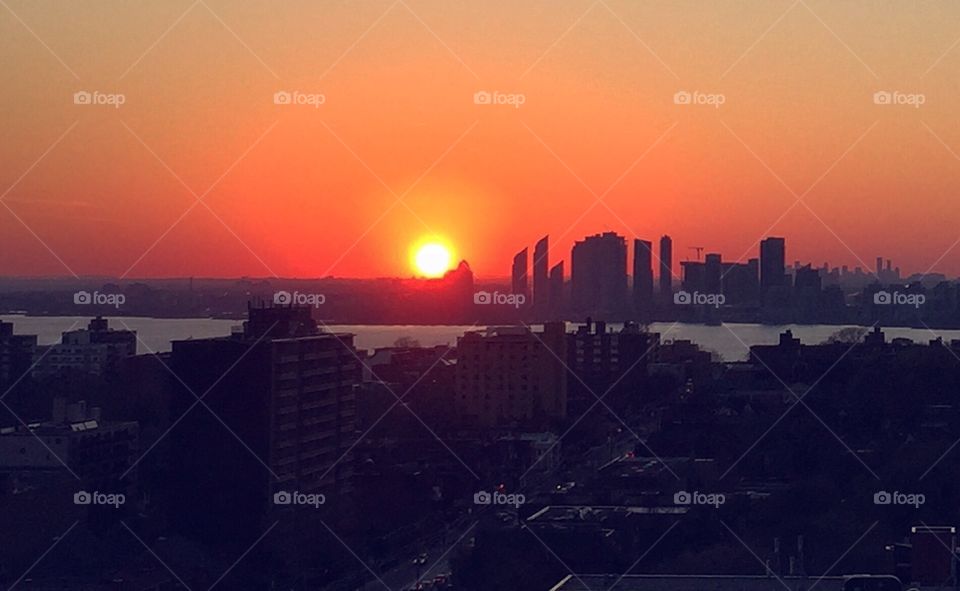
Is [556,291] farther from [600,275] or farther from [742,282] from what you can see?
[742,282]

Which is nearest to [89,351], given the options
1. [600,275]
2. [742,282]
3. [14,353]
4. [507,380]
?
[14,353]

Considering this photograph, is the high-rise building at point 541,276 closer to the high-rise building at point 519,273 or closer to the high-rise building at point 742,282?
the high-rise building at point 519,273

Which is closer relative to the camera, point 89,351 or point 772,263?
point 89,351

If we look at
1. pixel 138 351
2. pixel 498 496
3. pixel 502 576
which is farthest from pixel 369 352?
pixel 502 576

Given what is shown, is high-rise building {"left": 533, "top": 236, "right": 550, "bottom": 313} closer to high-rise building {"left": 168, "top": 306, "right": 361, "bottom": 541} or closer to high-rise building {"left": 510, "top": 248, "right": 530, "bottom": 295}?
high-rise building {"left": 510, "top": 248, "right": 530, "bottom": 295}

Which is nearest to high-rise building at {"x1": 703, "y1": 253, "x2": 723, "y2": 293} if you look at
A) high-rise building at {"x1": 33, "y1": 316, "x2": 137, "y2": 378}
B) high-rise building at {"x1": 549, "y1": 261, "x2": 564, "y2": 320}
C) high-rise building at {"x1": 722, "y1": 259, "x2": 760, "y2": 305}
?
high-rise building at {"x1": 722, "y1": 259, "x2": 760, "y2": 305}

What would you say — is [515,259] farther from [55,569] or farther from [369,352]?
[55,569]
